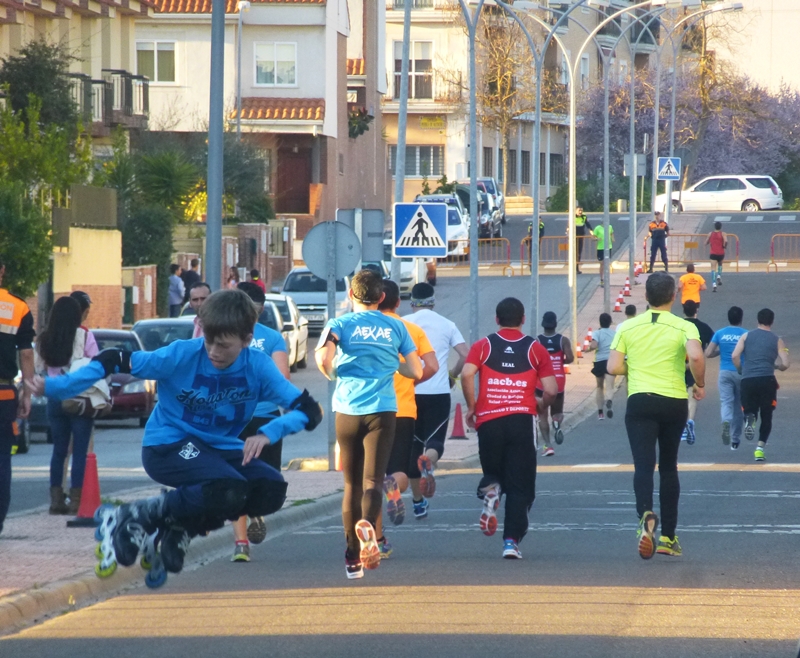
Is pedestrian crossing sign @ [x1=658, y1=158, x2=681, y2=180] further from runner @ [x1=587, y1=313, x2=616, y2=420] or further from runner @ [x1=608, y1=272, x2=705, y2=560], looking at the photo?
runner @ [x1=608, y1=272, x2=705, y2=560]

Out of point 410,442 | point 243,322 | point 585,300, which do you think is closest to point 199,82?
point 585,300

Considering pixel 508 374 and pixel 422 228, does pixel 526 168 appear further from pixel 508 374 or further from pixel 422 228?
pixel 508 374

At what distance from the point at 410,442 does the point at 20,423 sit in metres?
10.0

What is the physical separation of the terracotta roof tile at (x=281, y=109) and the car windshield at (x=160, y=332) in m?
30.8

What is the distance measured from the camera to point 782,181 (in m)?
76.9

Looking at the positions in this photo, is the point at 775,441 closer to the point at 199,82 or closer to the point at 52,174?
the point at 52,174

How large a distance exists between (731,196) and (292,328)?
4043 cm

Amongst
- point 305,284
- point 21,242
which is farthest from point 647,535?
point 305,284

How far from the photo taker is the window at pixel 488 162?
7700 centimetres

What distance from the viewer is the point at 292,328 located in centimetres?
2936

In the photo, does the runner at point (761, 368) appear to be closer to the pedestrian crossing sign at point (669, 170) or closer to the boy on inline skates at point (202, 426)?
the boy on inline skates at point (202, 426)

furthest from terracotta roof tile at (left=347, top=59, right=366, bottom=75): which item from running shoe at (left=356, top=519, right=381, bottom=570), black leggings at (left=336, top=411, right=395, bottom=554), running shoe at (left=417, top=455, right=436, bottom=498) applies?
running shoe at (left=356, top=519, right=381, bottom=570)

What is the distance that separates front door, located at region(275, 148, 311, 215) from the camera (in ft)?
186

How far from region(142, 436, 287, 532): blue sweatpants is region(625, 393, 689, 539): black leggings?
3913 mm
